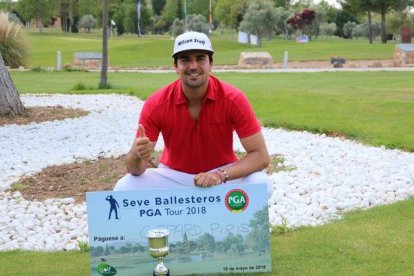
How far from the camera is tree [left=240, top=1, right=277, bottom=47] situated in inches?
2240

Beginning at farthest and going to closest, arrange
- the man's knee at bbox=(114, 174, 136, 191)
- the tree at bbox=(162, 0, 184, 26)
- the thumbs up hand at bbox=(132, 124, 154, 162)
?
1. the tree at bbox=(162, 0, 184, 26)
2. the man's knee at bbox=(114, 174, 136, 191)
3. the thumbs up hand at bbox=(132, 124, 154, 162)

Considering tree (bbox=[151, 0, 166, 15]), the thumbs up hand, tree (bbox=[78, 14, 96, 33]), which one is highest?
tree (bbox=[151, 0, 166, 15])

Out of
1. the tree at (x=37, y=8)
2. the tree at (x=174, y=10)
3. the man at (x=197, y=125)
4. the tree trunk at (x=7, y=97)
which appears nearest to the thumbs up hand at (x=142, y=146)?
the man at (x=197, y=125)

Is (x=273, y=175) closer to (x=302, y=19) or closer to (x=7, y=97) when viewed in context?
(x=7, y=97)

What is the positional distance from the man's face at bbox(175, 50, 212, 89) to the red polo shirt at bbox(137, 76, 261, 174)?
120 millimetres

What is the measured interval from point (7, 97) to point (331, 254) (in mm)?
9423

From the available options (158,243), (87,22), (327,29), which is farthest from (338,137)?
(87,22)

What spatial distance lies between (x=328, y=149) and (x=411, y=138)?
51.9 inches

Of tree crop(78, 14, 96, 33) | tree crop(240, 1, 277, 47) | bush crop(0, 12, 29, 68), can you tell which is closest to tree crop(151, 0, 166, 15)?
tree crop(78, 14, 96, 33)

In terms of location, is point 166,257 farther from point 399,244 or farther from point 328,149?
point 328,149

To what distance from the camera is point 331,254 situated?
490 cm

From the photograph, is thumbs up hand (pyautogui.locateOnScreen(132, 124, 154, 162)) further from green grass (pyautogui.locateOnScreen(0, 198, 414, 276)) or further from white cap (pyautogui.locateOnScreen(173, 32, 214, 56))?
green grass (pyautogui.locateOnScreen(0, 198, 414, 276))

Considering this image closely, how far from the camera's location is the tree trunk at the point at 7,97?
12.9 meters

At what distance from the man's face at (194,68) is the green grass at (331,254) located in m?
1.33
